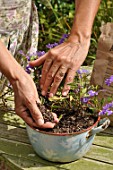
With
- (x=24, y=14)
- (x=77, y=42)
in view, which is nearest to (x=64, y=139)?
(x=77, y=42)

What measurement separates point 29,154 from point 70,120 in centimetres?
24

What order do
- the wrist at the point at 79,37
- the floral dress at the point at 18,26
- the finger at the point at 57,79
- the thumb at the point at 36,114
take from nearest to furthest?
the thumb at the point at 36,114 → the finger at the point at 57,79 → the wrist at the point at 79,37 → the floral dress at the point at 18,26

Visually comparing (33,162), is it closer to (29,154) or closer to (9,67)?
(29,154)

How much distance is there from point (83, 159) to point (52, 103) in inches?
10.2

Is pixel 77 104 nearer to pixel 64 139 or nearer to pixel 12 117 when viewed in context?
pixel 64 139

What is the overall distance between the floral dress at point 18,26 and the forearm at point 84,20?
1.24ft

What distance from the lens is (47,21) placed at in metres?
3.84

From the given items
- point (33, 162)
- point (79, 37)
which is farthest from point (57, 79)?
point (33, 162)

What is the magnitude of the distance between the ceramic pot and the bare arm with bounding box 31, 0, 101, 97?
173 millimetres

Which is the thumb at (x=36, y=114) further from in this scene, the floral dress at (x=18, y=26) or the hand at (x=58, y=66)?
the floral dress at (x=18, y=26)

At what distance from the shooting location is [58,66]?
181 cm

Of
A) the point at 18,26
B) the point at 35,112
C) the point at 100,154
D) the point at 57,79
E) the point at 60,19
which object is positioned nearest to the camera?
the point at 35,112

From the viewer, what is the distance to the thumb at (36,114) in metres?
1.69

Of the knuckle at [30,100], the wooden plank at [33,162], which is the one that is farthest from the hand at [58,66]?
the wooden plank at [33,162]
